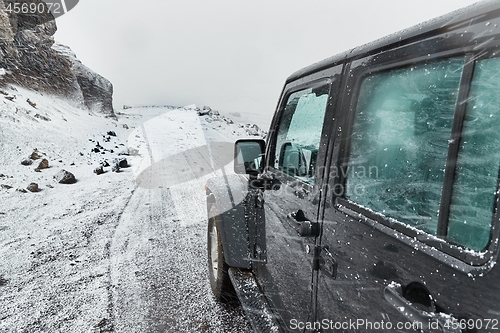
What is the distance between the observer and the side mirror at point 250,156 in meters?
2.70

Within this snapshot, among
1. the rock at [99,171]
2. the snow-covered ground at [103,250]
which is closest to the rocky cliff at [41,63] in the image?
the rock at [99,171]

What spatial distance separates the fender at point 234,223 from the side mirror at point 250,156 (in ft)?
0.61

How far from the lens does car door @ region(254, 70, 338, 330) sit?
1.59 metres

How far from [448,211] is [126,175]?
895 cm

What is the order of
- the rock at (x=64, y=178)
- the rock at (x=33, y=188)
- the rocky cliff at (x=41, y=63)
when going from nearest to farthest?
1. the rock at (x=33, y=188)
2. the rock at (x=64, y=178)
3. the rocky cliff at (x=41, y=63)

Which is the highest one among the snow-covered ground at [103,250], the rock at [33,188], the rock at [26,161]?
the rock at [26,161]

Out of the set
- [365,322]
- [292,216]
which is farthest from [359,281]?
[292,216]

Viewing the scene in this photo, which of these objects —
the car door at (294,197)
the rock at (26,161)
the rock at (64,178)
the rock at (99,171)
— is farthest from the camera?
the rock at (99,171)

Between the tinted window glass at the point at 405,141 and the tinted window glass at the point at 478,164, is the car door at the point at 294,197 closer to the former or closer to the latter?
the tinted window glass at the point at 405,141

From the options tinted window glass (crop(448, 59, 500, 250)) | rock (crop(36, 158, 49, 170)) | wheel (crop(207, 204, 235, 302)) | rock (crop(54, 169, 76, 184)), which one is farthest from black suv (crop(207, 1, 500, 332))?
rock (crop(36, 158, 49, 170))

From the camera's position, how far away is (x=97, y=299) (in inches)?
114

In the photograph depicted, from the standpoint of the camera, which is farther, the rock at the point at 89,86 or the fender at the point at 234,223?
the rock at the point at 89,86

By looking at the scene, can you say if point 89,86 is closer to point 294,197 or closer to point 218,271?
point 218,271

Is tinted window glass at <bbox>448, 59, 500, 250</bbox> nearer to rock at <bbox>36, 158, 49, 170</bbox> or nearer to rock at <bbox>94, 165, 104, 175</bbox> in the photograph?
rock at <bbox>94, 165, 104, 175</bbox>
